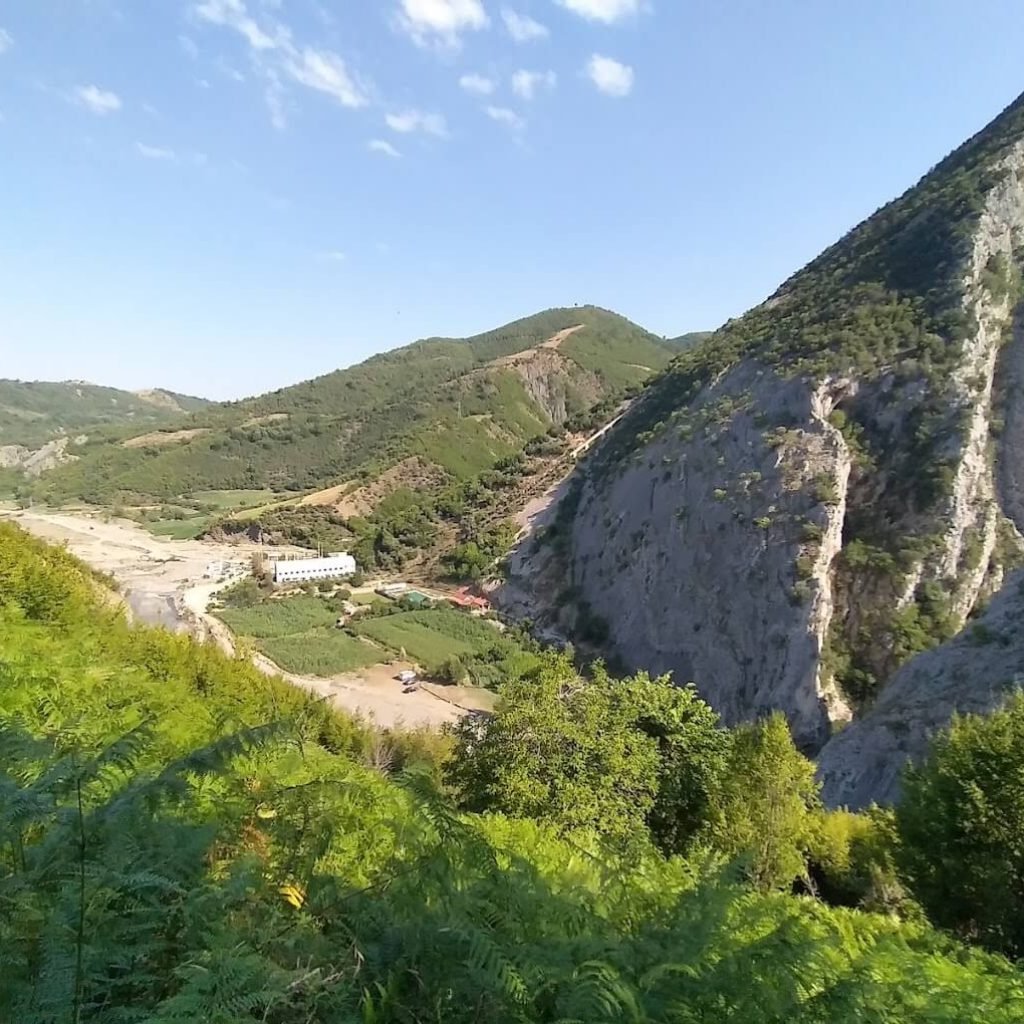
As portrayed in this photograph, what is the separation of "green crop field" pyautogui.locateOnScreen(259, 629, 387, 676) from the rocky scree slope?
15.2m

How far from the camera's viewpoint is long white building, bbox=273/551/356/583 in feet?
232

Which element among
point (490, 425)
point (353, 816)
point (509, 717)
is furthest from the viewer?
point (490, 425)

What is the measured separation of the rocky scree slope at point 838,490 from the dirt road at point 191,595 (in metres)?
14.3

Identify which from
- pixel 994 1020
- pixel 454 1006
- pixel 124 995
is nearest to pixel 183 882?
pixel 124 995

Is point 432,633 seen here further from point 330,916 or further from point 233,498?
point 233,498

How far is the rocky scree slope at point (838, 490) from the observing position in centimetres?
3894

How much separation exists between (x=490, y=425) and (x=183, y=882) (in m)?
118

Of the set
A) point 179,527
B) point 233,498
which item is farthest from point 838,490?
point 233,498

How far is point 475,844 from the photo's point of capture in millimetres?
4418

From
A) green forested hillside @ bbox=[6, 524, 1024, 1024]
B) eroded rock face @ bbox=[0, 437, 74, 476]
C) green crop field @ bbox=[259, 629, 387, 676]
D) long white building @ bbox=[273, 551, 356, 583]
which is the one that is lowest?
green crop field @ bbox=[259, 629, 387, 676]

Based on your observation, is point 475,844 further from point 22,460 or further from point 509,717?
point 22,460

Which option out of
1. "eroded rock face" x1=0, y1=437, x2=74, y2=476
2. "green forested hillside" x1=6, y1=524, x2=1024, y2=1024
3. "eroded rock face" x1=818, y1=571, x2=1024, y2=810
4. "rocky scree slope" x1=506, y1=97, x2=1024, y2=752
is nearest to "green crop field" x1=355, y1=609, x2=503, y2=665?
"rocky scree slope" x1=506, y1=97, x2=1024, y2=752

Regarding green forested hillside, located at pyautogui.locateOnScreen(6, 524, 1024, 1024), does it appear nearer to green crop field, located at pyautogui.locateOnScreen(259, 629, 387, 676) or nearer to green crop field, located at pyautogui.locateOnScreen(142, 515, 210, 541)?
green crop field, located at pyautogui.locateOnScreen(259, 629, 387, 676)

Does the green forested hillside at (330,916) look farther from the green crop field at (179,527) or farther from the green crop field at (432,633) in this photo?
the green crop field at (179,527)
